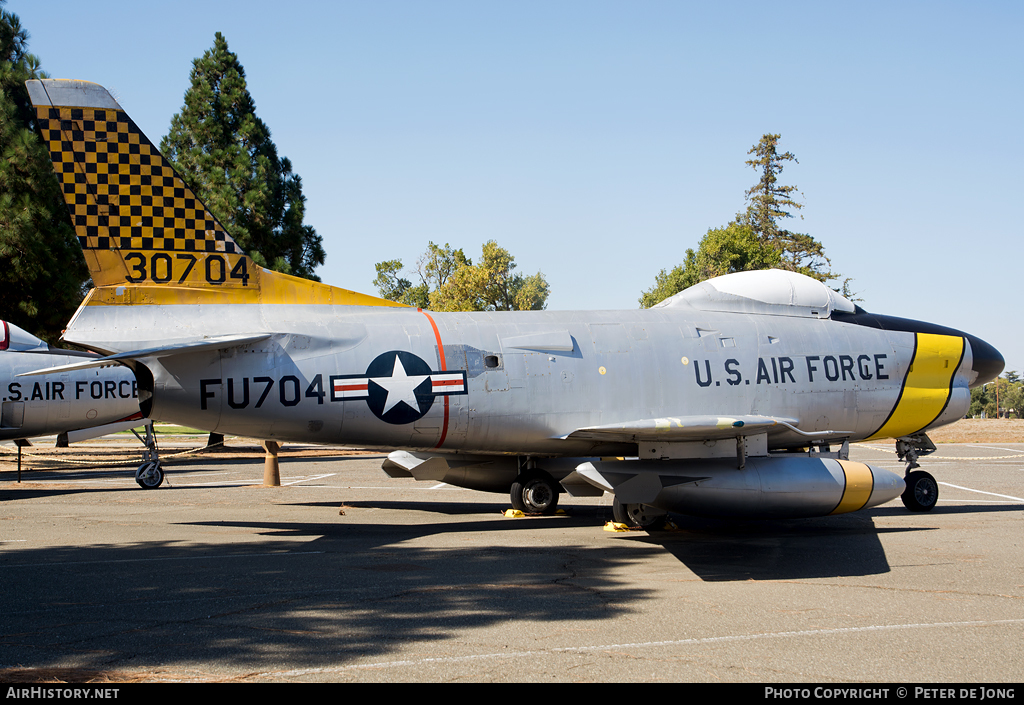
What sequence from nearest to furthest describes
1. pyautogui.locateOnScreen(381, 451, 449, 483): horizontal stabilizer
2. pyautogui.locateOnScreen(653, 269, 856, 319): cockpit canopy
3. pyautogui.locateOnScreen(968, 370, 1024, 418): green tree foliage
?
pyautogui.locateOnScreen(653, 269, 856, 319): cockpit canopy, pyautogui.locateOnScreen(381, 451, 449, 483): horizontal stabilizer, pyautogui.locateOnScreen(968, 370, 1024, 418): green tree foliage

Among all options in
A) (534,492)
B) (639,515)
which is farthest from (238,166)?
(639,515)

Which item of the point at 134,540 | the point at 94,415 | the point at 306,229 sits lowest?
the point at 134,540

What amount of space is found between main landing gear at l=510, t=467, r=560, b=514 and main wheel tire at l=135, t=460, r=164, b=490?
975 cm

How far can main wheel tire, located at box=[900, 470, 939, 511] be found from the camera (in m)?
13.4

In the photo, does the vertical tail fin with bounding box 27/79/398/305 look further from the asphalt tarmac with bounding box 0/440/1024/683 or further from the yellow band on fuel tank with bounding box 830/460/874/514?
the yellow band on fuel tank with bounding box 830/460/874/514

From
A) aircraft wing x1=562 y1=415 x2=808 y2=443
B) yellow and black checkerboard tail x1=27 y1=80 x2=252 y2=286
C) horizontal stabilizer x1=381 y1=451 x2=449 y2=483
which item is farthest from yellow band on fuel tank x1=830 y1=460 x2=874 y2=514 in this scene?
yellow and black checkerboard tail x1=27 y1=80 x2=252 y2=286

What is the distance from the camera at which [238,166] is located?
3123 centimetres

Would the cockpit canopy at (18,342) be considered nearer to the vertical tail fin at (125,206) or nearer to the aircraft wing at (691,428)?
the vertical tail fin at (125,206)

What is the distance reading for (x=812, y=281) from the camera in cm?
1327

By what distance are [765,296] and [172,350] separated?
28.7 feet

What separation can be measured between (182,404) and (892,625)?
8.05m

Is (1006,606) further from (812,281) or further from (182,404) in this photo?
(182,404)
